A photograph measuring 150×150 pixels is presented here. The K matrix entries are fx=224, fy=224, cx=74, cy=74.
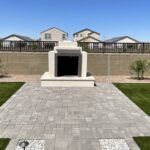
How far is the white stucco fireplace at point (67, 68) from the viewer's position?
12.5m

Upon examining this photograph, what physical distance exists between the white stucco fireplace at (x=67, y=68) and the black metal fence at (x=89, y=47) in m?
4.09

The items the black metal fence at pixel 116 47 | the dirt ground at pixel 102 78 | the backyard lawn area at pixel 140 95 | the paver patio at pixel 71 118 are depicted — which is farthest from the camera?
the black metal fence at pixel 116 47

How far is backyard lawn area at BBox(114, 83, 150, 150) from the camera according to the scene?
566 centimetres

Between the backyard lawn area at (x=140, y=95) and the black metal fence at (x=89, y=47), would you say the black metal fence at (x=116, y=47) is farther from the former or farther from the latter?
the backyard lawn area at (x=140, y=95)

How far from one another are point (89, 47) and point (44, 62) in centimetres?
362

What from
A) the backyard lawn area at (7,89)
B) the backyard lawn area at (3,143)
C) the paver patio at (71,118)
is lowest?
the backyard lawn area at (3,143)

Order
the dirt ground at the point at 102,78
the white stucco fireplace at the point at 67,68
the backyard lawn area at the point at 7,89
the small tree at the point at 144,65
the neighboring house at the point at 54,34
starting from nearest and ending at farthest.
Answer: the backyard lawn area at the point at 7,89 < the white stucco fireplace at the point at 67,68 < the dirt ground at the point at 102,78 < the small tree at the point at 144,65 < the neighboring house at the point at 54,34

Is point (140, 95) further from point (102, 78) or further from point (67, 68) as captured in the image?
point (102, 78)

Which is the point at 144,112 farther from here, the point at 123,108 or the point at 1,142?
the point at 1,142

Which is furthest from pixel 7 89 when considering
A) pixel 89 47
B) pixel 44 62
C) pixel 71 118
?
pixel 89 47

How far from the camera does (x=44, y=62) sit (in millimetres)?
16625

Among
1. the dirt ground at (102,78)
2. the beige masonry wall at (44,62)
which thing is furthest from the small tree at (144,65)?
the beige masonry wall at (44,62)

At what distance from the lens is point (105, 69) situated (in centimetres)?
1683

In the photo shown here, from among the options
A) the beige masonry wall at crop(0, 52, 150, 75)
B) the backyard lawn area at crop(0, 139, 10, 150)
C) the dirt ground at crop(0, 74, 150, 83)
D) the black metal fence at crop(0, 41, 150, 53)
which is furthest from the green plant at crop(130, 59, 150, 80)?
the backyard lawn area at crop(0, 139, 10, 150)
